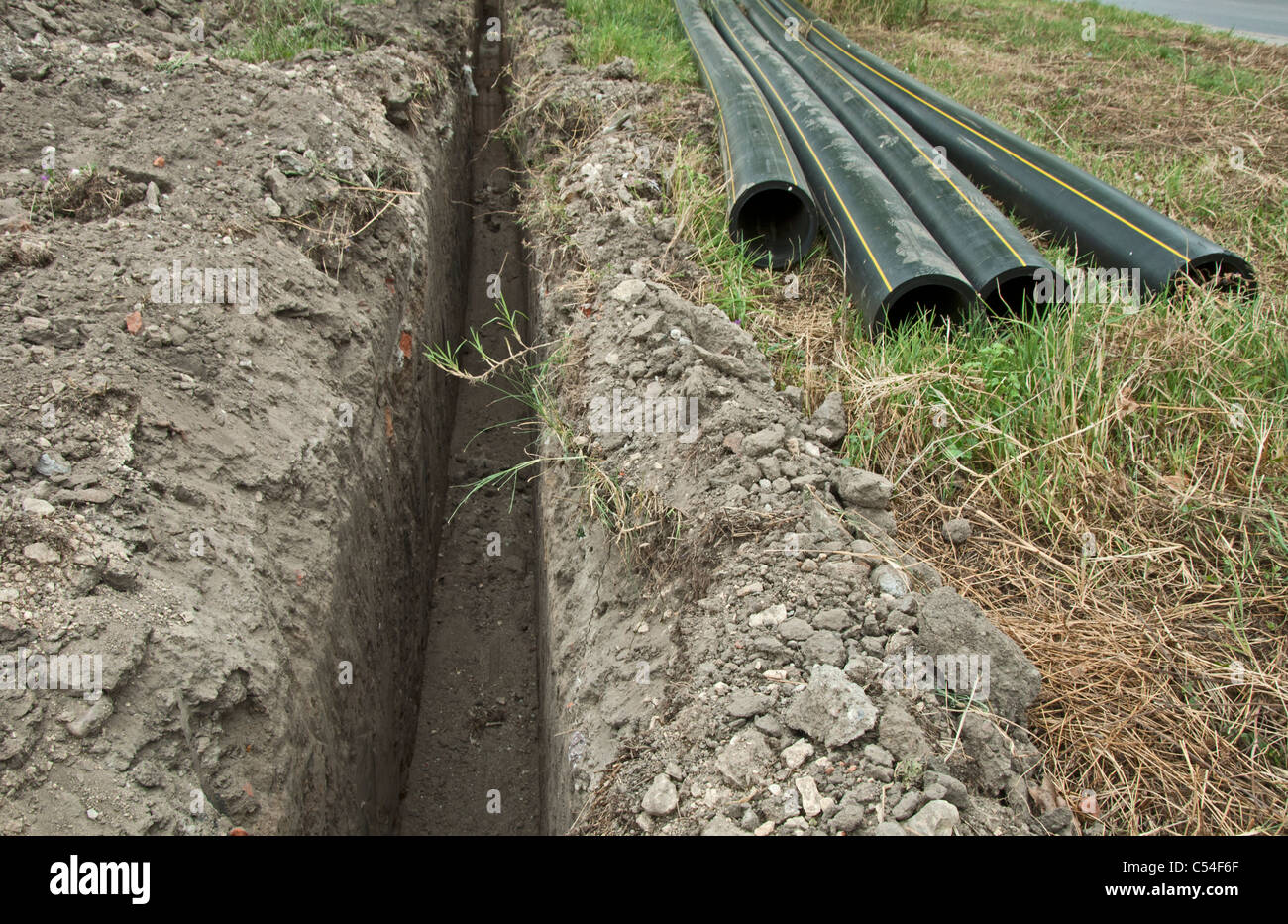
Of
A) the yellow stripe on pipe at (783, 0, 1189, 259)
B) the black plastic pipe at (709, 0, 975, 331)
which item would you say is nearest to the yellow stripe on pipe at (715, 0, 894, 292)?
the black plastic pipe at (709, 0, 975, 331)

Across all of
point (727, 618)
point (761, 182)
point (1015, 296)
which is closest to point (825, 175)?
point (761, 182)

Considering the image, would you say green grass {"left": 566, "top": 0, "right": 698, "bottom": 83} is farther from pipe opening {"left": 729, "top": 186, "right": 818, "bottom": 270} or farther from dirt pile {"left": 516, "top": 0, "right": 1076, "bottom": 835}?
dirt pile {"left": 516, "top": 0, "right": 1076, "bottom": 835}

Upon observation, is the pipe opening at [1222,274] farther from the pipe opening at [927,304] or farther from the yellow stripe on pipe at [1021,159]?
the pipe opening at [927,304]

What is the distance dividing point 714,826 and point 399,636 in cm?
242

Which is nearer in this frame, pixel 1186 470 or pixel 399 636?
pixel 1186 470

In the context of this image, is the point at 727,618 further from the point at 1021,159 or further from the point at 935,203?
the point at 1021,159

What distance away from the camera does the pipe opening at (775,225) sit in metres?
3.84

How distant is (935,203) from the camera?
3.73 meters

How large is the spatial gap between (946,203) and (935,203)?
0.19ft

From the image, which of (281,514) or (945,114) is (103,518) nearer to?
(281,514)

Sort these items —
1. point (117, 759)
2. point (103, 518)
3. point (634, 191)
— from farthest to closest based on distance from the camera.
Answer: point (634, 191) → point (103, 518) → point (117, 759)

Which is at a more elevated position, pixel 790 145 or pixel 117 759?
pixel 790 145

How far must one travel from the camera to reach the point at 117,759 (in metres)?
2.09
